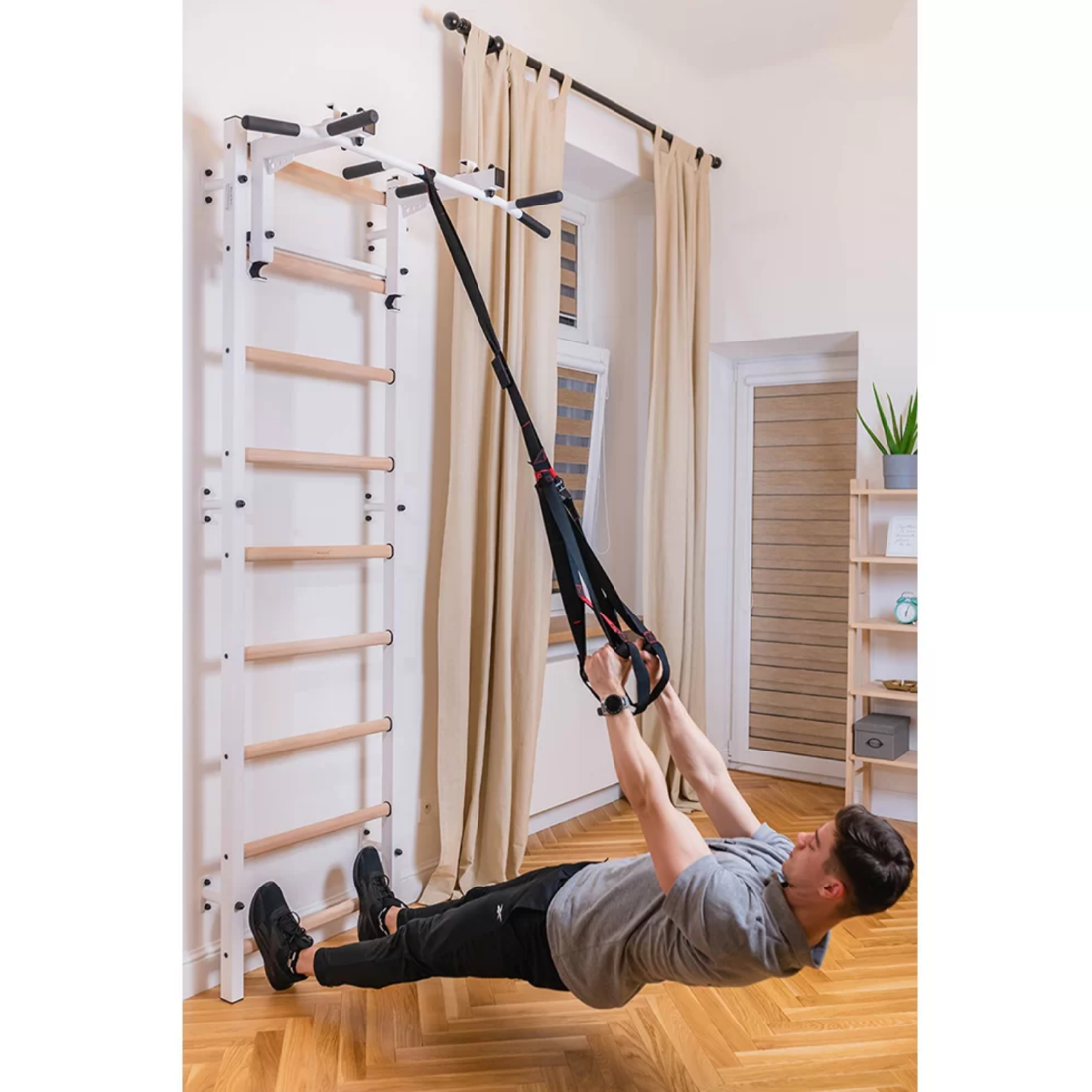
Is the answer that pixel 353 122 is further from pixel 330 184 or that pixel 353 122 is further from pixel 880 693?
pixel 880 693

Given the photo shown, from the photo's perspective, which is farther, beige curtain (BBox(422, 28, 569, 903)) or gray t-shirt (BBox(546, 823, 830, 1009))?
beige curtain (BBox(422, 28, 569, 903))

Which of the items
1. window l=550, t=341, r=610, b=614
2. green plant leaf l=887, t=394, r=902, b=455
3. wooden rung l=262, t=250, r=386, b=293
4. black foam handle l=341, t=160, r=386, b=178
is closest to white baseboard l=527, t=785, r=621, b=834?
window l=550, t=341, r=610, b=614

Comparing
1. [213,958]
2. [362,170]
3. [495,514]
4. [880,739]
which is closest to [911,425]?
[880,739]

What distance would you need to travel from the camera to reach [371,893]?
8.64ft

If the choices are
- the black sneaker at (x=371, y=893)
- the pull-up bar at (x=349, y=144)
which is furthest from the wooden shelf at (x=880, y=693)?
the pull-up bar at (x=349, y=144)

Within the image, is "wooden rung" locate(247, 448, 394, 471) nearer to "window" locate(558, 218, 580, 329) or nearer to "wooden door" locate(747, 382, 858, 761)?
"window" locate(558, 218, 580, 329)

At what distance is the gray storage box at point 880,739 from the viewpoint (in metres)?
3.75

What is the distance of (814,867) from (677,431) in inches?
104

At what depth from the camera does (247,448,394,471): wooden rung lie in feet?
8.25

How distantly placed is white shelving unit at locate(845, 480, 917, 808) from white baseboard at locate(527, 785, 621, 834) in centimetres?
99
